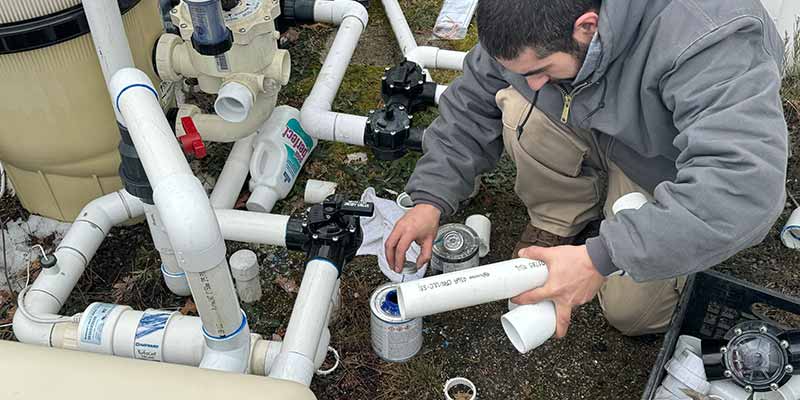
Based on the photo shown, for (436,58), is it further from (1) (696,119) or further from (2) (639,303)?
(1) (696,119)

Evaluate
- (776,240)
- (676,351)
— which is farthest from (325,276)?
(776,240)

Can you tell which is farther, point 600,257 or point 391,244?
point 391,244

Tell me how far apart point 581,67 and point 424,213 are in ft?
2.28

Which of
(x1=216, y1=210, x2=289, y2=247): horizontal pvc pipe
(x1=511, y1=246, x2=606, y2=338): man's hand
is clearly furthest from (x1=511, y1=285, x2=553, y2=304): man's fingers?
(x1=216, y1=210, x2=289, y2=247): horizontal pvc pipe

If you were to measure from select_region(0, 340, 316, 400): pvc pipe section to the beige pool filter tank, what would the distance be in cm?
106

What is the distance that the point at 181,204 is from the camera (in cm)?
130

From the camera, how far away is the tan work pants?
221 cm

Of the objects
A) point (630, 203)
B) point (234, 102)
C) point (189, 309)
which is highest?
point (630, 203)

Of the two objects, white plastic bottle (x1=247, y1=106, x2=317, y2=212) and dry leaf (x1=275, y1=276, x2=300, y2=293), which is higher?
white plastic bottle (x1=247, y1=106, x2=317, y2=212)

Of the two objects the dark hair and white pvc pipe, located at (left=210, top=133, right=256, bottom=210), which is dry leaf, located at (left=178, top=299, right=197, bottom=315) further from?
the dark hair

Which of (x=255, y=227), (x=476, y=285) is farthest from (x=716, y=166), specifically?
(x=255, y=227)

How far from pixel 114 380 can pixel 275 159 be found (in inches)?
59.0

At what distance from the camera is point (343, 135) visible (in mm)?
2709

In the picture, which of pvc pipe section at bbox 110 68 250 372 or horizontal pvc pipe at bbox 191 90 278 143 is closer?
pvc pipe section at bbox 110 68 250 372
